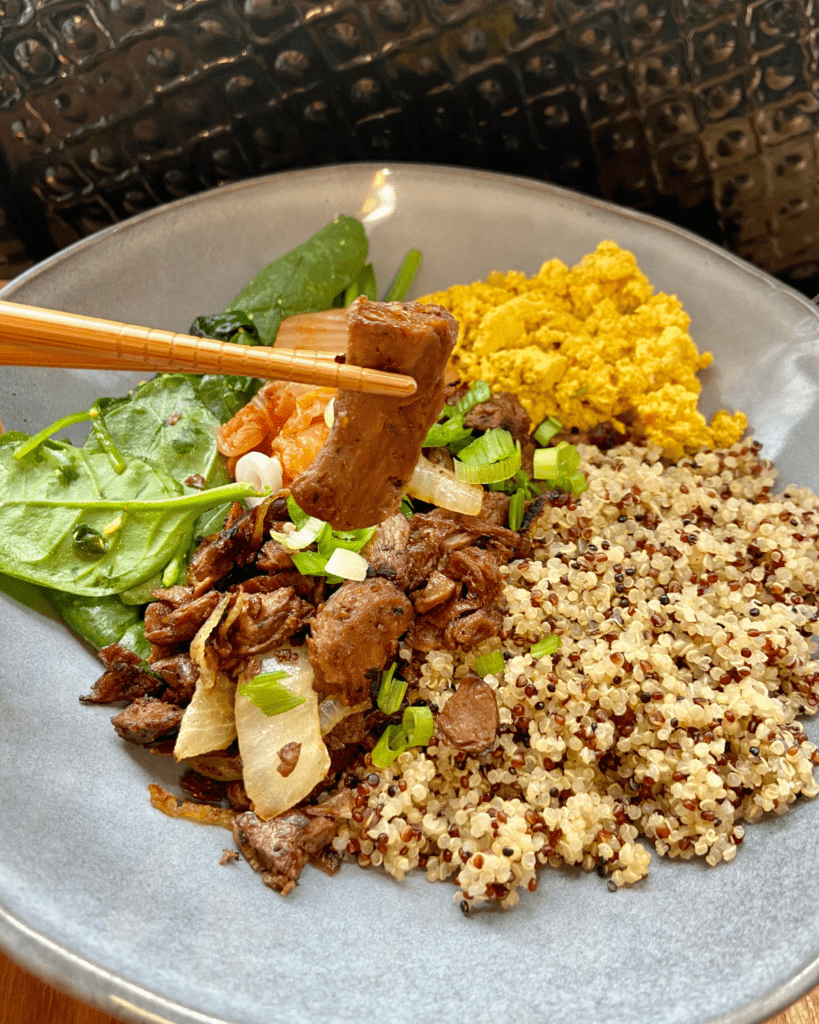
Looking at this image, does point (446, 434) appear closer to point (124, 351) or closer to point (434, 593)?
point (434, 593)

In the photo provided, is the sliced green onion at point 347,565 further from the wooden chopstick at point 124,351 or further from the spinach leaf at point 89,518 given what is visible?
the wooden chopstick at point 124,351

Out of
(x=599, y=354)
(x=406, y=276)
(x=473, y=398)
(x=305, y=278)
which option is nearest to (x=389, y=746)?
(x=473, y=398)

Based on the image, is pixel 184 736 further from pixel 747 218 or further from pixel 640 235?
pixel 747 218

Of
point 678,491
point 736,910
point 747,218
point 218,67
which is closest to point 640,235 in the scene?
point 747,218

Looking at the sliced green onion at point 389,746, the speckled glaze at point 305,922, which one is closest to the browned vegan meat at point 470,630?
the sliced green onion at point 389,746

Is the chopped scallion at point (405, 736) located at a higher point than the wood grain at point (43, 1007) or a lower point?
higher

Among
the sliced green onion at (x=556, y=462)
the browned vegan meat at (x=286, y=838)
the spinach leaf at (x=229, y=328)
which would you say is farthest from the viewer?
the spinach leaf at (x=229, y=328)
